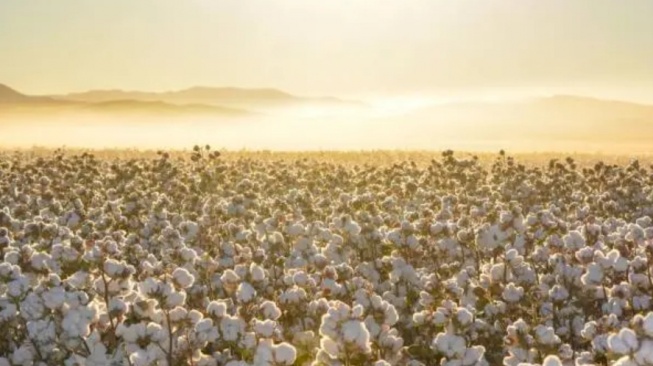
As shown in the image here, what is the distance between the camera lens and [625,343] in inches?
203

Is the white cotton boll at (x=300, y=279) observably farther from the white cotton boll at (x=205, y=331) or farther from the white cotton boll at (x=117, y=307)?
the white cotton boll at (x=205, y=331)

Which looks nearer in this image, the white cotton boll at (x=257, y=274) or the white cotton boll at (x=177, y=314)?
the white cotton boll at (x=177, y=314)

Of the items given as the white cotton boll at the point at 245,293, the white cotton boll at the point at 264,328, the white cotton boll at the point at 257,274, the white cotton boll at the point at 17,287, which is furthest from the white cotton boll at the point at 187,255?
the white cotton boll at the point at 264,328

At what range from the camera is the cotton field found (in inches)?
306

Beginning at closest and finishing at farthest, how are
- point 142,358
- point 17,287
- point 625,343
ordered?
point 625,343 → point 142,358 → point 17,287

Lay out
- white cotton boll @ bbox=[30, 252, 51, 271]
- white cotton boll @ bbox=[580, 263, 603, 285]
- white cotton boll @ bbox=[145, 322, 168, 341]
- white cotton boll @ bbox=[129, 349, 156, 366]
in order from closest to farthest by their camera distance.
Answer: white cotton boll @ bbox=[129, 349, 156, 366] < white cotton boll @ bbox=[145, 322, 168, 341] < white cotton boll @ bbox=[580, 263, 603, 285] < white cotton boll @ bbox=[30, 252, 51, 271]

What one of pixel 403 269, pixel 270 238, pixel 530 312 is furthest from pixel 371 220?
pixel 530 312

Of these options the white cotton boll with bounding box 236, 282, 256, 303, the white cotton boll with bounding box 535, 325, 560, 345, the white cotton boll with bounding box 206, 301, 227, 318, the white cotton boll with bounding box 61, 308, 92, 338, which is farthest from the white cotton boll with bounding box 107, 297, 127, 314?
the white cotton boll with bounding box 535, 325, 560, 345

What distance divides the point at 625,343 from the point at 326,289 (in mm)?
4753

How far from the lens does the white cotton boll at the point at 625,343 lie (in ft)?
16.8

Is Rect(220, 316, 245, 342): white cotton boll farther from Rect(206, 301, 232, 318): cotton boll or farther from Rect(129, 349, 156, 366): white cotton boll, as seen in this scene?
Rect(129, 349, 156, 366): white cotton boll

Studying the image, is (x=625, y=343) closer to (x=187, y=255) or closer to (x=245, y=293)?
(x=245, y=293)

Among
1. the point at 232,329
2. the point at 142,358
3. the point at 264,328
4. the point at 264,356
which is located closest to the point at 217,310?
the point at 232,329

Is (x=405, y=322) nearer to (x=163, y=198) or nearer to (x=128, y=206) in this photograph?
(x=128, y=206)
